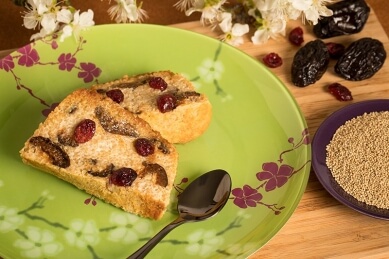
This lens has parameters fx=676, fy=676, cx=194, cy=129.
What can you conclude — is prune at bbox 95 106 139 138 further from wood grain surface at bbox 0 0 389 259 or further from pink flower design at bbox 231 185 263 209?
wood grain surface at bbox 0 0 389 259

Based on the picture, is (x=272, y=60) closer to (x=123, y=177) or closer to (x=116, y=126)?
(x=116, y=126)

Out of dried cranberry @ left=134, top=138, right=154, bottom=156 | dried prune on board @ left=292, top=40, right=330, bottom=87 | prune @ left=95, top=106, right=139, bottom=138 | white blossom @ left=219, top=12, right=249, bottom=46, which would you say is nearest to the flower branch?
white blossom @ left=219, top=12, right=249, bottom=46

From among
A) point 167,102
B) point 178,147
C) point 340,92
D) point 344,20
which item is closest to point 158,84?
point 167,102

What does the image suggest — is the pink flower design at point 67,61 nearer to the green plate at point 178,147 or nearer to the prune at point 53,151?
the green plate at point 178,147

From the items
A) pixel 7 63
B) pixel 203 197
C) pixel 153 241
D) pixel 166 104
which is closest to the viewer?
pixel 153 241

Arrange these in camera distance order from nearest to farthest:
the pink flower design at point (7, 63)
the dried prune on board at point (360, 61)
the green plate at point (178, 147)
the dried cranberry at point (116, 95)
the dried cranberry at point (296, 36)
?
the green plate at point (178, 147)
the dried cranberry at point (116, 95)
the pink flower design at point (7, 63)
the dried prune on board at point (360, 61)
the dried cranberry at point (296, 36)

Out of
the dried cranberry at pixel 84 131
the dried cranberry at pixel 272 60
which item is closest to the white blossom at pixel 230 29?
the dried cranberry at pixel 272 60
